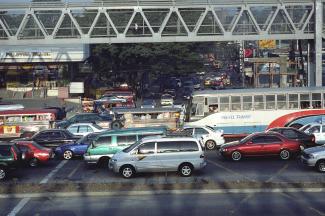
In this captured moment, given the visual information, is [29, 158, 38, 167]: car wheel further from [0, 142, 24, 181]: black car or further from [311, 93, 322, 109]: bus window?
[311, 93, 322, 109]: bus window

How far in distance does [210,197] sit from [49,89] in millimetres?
59740

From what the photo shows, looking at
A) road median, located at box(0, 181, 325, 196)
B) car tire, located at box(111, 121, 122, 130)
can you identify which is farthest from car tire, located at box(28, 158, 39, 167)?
car tire, located at box(111, 121, 122, 130)

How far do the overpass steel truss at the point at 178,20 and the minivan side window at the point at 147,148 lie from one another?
28567mm

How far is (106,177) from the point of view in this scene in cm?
2445

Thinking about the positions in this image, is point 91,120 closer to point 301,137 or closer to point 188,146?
point 301,137

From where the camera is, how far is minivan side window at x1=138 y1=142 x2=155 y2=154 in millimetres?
23453

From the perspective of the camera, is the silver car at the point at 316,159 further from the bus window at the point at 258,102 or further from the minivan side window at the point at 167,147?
the bus window at the point at 258,102

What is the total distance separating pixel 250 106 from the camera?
1432 inches

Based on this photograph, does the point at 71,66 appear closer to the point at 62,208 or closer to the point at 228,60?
the point at 62,208

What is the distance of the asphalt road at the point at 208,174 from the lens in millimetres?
23086

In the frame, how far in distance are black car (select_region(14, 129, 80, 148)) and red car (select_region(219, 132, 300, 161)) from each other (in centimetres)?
928

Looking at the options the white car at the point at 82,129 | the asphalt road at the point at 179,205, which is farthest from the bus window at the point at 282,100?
the asphalt road at the point at 179,205

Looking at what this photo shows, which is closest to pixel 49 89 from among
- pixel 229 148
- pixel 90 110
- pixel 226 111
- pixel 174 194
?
pixel 90 110

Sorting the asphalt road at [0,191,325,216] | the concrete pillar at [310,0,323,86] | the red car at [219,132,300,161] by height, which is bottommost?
the asphalt road at [0,191,325,216]
